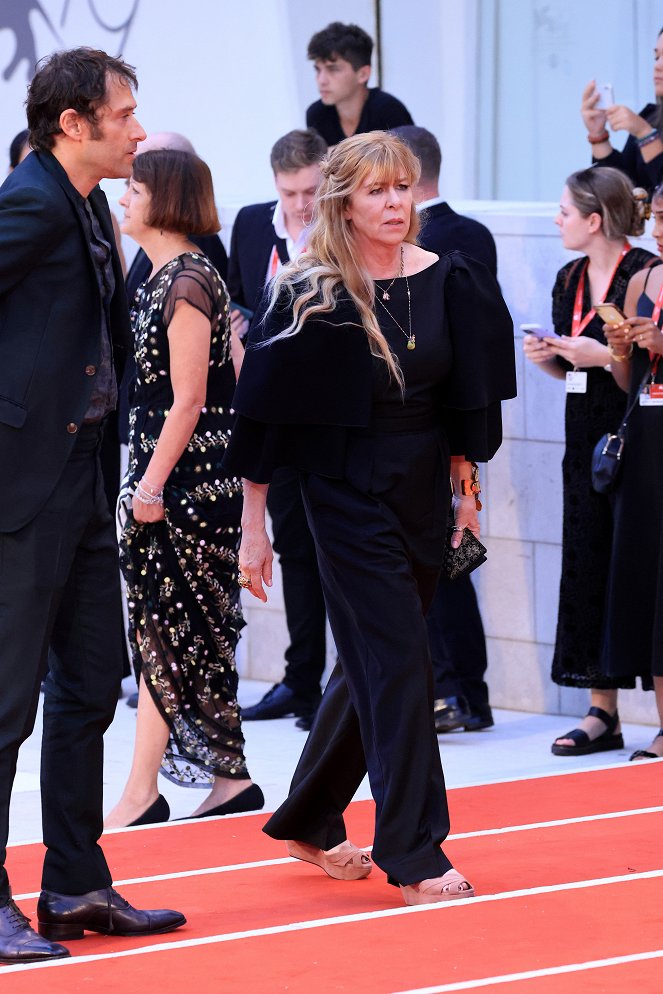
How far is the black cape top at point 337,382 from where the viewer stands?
177 inches

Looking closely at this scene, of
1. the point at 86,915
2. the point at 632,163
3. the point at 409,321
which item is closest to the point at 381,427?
the point at 409,321

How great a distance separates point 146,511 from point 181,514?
0.12 metres

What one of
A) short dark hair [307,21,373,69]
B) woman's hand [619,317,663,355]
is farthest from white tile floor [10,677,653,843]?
short dark hair [307,21,373,69]

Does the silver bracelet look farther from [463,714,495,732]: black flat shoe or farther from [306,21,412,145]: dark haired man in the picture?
[306,21,412,145]: dark haired man

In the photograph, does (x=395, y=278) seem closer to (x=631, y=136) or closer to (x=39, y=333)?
(x=39, y=333)

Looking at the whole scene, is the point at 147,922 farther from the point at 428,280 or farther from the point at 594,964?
the point at 428,280

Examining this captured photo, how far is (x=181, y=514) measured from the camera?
5836mm

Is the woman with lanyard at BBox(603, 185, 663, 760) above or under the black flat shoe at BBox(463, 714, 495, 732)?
above

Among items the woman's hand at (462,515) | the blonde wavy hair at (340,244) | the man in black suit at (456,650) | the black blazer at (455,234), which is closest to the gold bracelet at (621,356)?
the black blazer at (455,234)

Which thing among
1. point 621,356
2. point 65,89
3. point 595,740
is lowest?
point 595,740

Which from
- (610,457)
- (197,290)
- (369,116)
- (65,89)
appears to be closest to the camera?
(65,89)

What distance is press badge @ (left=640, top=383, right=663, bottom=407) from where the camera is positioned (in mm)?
6625

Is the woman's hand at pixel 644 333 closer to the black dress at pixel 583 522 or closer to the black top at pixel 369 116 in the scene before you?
the black dress at pixel 583 522

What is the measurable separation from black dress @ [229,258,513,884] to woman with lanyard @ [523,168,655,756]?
2275 millimetres
